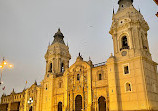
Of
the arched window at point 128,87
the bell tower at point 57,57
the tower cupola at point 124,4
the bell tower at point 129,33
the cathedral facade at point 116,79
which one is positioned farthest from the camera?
the bell tower at point 57,57

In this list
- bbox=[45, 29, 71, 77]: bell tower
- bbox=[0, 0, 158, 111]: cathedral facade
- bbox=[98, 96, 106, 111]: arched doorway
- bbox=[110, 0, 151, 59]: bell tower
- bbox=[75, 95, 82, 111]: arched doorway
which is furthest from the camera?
bbox=[45, 29, 71, 77]: bell tower

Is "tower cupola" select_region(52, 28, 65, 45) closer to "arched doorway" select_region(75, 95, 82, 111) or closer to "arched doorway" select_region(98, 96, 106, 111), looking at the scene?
"arched doorway" select_region(75, 95, 82, 111)

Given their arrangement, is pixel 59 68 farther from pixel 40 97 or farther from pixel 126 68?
pixel 126 68

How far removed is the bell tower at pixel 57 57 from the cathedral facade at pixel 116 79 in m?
0.25

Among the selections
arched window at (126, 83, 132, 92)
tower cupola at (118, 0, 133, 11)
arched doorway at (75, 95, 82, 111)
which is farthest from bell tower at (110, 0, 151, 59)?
arched doorway at (75, 95, 82, 111)

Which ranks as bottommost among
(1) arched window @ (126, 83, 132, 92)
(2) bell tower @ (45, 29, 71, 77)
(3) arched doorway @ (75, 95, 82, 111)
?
(3) arched doorway @ (75, 95, 82, 111)

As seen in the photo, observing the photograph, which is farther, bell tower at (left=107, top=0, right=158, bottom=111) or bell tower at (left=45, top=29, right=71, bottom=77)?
bell tower at (left=45, top=29, right=71, bottom=77)

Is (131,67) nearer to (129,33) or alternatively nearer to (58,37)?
(129,33)

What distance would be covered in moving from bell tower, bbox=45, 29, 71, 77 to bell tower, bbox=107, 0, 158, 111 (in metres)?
15.8

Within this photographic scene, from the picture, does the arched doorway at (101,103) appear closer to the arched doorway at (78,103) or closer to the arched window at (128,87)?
the arched doorway at (78,103)

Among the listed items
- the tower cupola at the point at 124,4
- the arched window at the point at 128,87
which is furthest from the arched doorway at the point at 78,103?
the tower cupola at the point at 124,4

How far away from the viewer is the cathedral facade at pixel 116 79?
26.0 m

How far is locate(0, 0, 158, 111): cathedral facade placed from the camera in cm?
2602

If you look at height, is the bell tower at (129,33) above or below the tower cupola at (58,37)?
below
